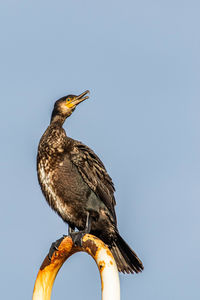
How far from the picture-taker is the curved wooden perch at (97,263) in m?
3.86

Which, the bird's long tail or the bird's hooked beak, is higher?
the bird's hooked beak

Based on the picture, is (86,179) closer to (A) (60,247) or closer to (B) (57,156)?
(B) (57,156)

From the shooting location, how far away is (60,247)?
4.82 metres

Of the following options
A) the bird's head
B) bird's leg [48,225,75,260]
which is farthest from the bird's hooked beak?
bird's leg [48,225,75,260]

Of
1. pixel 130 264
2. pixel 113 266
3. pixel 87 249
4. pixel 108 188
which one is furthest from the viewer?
pixel 108 188

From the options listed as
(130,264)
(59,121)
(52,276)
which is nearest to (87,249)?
(52,276)

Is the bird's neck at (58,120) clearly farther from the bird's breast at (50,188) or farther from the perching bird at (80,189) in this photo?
the bird's breast at (50,188)

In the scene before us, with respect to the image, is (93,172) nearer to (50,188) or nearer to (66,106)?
(50,188)

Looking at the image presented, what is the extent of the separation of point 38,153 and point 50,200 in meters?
0.51

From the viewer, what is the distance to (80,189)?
6445mm

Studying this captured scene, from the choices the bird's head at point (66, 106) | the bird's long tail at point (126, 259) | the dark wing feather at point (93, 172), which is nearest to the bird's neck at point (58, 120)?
the bird's head at point (66, 106)

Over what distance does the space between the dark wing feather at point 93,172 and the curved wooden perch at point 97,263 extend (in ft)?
5.68

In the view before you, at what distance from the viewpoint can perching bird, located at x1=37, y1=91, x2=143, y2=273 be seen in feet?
20.9

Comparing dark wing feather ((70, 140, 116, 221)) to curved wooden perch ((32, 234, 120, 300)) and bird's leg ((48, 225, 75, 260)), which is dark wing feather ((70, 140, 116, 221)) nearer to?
bird's leg ((48, 225, 75, 260))
